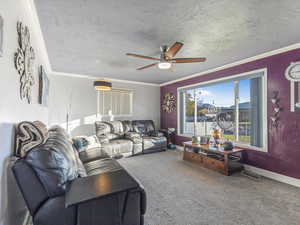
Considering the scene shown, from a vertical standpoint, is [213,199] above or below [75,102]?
below

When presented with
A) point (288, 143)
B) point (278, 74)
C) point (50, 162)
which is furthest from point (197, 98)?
point (50, 162)

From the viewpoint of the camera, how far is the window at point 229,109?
316 cm

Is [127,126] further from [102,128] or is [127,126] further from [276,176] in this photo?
[276,176]

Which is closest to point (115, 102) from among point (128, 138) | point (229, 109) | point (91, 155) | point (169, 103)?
point (128, 138)

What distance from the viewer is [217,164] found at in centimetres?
309

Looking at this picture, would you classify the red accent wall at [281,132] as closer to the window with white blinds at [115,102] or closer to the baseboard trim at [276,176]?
the baseboard trim at [276,176]

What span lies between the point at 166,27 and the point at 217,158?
8.87 feet

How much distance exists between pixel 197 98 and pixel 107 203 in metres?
4.23

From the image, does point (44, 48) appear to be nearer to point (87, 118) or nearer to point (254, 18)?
point (87, 118)

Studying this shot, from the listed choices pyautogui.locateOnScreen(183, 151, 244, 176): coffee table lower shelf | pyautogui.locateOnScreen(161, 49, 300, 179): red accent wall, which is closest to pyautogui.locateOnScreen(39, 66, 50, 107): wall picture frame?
pyautogui.locateOnScreen(183, 151, 244, 176): coffee table lower shelf

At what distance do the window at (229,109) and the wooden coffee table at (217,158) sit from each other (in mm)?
541

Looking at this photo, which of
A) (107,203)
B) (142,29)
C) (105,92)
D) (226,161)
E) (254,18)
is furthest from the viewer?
(105,92)

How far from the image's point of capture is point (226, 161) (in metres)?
2.92

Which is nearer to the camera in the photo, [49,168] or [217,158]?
[49,168]
